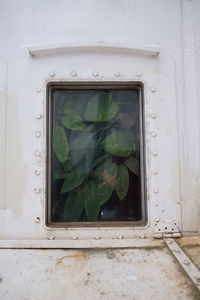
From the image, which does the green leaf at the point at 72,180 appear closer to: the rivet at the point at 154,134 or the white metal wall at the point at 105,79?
the white metal wall at the point at 105,79

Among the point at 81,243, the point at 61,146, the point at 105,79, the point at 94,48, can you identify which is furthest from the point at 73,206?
the point at 94,48

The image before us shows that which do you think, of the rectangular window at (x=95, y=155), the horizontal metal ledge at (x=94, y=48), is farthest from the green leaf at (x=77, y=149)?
the horizontal metal ledge at (x=94, y=48)

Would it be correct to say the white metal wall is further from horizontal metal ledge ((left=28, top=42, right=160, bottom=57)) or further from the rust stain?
the rust stain

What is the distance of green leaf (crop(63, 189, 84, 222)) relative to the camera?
1.53m

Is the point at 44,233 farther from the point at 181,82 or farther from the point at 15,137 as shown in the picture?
the point at 181,82

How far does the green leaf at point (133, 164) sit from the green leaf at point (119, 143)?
3 cm

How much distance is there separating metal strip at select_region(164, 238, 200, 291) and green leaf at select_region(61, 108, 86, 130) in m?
0.77

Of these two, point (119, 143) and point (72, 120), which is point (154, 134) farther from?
point (72, 120)

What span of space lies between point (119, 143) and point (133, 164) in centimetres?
14

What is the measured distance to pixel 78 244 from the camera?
1.38m

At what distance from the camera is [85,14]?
5.12ft

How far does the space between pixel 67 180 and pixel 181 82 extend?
2.77 feet

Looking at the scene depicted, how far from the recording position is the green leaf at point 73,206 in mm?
1527

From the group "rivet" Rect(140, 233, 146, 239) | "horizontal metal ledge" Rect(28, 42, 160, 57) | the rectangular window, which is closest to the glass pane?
the rectangular window
